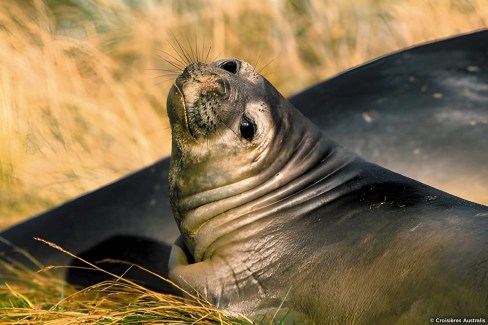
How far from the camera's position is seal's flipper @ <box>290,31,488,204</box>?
18.2 feet

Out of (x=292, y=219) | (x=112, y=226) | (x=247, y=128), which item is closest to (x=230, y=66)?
(x=247, y=128)

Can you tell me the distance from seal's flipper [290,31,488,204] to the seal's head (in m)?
1.13

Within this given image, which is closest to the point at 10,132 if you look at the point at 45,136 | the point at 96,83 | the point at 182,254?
the point at 45,136

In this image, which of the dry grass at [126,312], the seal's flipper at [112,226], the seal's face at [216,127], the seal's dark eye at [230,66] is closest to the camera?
the dry grass at [126,312]

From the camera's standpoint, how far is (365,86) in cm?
606

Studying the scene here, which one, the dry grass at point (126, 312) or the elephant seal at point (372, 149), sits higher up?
the elephant seal at point (372, 149)

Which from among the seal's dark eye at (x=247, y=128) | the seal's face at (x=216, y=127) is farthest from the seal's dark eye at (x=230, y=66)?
the seal's dark eye at (x=247, y=128)

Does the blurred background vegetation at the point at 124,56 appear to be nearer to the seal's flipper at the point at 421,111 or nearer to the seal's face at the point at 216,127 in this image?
the seal's flipper at the point at 421,111

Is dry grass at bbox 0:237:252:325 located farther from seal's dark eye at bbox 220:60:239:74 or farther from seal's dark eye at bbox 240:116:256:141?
seal's dark eye at bbox 220:60:239:74

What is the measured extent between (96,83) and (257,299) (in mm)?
2821

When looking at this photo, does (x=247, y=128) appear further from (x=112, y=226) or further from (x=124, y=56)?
(x=124, y=56)

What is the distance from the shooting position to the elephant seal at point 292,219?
12.5 ft

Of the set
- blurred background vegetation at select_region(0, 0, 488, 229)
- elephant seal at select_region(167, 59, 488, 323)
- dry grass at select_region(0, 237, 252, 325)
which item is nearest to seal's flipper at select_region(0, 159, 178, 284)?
blurred background vegetation at select_region(0, 0, 488, 229)

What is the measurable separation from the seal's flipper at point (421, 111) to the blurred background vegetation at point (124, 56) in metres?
0.53
